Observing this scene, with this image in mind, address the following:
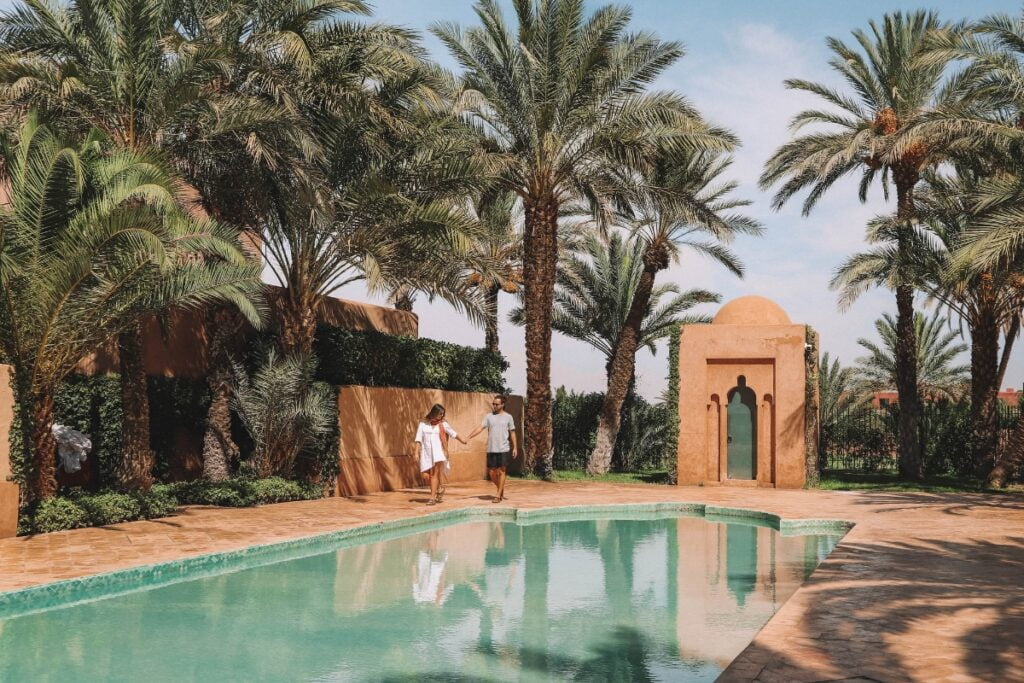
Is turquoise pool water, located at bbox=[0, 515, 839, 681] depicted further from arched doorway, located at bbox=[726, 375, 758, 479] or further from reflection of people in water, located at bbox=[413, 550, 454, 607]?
arched doorway, located at bbox=[726, 375, 758, 479]

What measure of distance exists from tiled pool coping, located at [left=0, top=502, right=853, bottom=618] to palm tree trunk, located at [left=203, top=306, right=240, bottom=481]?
3955 millimetres

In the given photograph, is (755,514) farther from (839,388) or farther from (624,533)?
(839,388)

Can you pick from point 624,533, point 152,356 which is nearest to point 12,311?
point 152,356

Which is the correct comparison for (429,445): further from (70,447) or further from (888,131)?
(888,131)

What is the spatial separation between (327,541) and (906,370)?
1751cm

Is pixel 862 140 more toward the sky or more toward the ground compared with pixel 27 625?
more toward the sky

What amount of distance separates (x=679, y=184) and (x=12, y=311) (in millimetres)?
17658

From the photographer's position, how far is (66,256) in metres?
11.3

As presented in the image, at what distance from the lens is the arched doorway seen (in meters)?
21.6

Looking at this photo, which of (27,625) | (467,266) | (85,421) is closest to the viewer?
(27,625)

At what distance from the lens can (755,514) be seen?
613 inches

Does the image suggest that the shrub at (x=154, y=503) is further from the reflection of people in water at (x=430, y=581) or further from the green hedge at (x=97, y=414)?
the reflection of people in water at (x=430, y=581)

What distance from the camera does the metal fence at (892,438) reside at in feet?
85.1

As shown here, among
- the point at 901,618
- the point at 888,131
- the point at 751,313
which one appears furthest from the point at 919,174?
the point at 901,618
